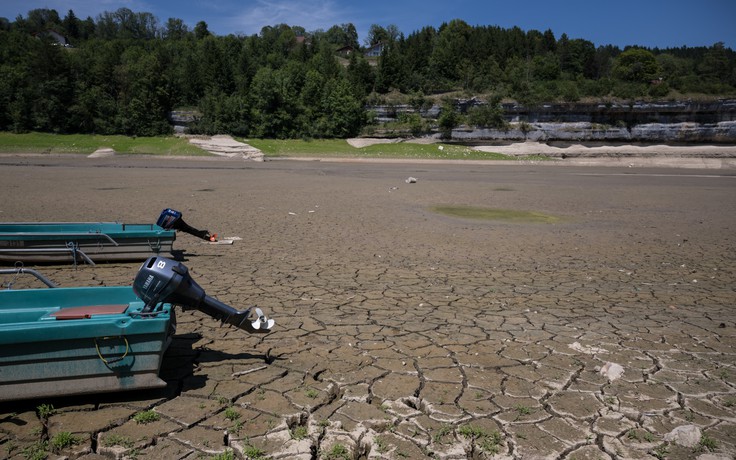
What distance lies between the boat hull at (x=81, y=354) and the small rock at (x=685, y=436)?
4.23 m

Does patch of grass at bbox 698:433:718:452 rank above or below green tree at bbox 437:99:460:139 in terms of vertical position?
below

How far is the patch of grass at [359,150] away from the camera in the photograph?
51.2 m

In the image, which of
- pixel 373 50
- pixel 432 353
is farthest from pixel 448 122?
pixel 373 50

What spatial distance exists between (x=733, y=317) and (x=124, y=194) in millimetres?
19112

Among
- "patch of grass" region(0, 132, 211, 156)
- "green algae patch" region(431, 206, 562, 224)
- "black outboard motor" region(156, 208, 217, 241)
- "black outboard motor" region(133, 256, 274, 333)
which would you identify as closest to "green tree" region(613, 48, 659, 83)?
"patch of grass" region(0, 132, 211, 156)

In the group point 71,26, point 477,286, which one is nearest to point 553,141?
point 477,286

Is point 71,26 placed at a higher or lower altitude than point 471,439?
higher

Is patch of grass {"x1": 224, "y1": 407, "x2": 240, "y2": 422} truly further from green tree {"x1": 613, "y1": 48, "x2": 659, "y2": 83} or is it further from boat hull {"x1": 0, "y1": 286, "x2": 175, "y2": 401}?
green tree {"x1": 613, "y1": 48, "x2": 659, "y2": 83}

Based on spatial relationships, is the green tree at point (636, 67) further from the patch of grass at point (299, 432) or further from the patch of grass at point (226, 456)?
the patch of grass at point (226, 456)

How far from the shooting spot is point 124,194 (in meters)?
19.0

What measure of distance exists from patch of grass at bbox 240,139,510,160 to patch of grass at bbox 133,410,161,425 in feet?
150

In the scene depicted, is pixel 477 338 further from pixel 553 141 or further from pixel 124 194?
pixel 553 141

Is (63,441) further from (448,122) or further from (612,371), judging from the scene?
(448,122)

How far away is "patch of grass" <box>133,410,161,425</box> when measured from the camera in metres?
4.01
